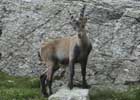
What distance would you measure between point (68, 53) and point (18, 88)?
3703mm

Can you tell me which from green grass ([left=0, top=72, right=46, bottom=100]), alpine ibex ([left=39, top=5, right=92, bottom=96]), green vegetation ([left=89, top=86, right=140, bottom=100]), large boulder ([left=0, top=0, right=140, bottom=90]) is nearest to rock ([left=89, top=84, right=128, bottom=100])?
green vegetation ([left=89, top=86, right=140, bottom=100])

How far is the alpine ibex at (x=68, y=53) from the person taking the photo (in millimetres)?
22547

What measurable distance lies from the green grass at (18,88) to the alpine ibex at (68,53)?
0.79 metres

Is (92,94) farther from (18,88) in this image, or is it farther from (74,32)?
(74,32)

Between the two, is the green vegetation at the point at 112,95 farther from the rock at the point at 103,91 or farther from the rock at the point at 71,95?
the rock at the point at 71,95

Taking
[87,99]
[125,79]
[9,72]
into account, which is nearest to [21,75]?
[9,72]

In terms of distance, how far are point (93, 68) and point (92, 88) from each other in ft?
14.2

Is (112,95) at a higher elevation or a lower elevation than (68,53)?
lower

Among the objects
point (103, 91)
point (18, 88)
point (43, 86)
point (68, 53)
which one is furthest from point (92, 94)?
point (18, 88)

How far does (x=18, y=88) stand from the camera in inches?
990

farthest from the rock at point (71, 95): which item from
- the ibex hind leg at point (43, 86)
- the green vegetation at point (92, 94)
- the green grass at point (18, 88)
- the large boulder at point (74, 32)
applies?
the large boulder at point (74, 32)

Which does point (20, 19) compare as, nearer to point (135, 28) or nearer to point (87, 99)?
point (135, 28)

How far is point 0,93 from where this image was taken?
901 inches

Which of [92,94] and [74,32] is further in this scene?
[74,32]
